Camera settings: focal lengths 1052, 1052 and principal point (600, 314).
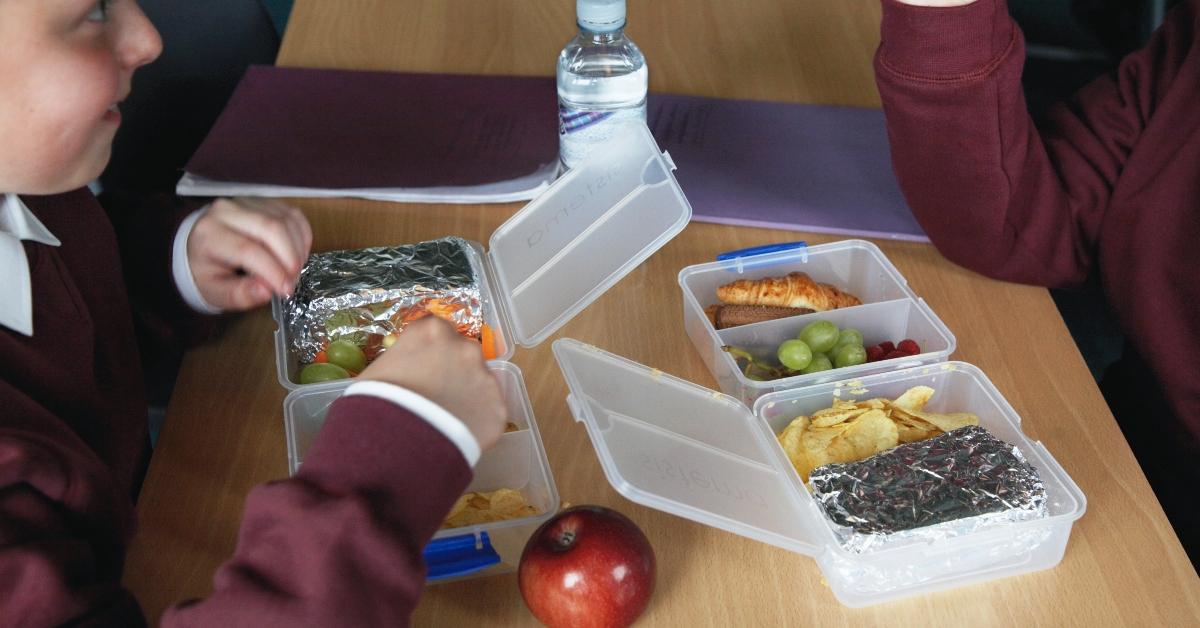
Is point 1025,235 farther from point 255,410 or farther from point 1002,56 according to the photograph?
point 255,410

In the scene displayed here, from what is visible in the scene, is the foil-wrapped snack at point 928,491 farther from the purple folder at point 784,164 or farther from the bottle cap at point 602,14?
the bottle cap at point 602,14

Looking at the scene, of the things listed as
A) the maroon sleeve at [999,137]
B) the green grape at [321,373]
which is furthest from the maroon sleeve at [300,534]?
the maroon sleeve at [999,137]

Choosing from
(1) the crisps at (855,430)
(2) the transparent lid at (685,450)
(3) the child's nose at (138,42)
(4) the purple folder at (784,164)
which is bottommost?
(4) the purple folder at (784,164)

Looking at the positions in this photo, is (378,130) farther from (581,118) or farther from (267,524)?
(267,524)

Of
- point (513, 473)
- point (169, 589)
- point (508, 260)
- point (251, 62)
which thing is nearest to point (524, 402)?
point (513, 473)

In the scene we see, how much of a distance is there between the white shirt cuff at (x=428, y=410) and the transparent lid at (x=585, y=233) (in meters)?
0.28

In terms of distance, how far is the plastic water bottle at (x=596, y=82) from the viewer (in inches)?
41.6

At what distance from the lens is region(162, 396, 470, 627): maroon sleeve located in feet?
1.91

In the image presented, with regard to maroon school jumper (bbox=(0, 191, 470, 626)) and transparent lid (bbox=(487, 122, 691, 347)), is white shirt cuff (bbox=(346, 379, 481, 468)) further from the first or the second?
transparent lid (bbox=(487, 122, 691, 347))

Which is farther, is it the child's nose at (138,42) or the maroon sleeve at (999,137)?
the maroon sleeve at (999,137)

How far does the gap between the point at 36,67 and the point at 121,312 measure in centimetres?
33

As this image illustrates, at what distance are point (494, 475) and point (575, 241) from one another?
0.84 ft

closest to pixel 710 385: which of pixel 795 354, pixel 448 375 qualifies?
pixel 795 354

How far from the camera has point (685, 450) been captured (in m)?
0.77
